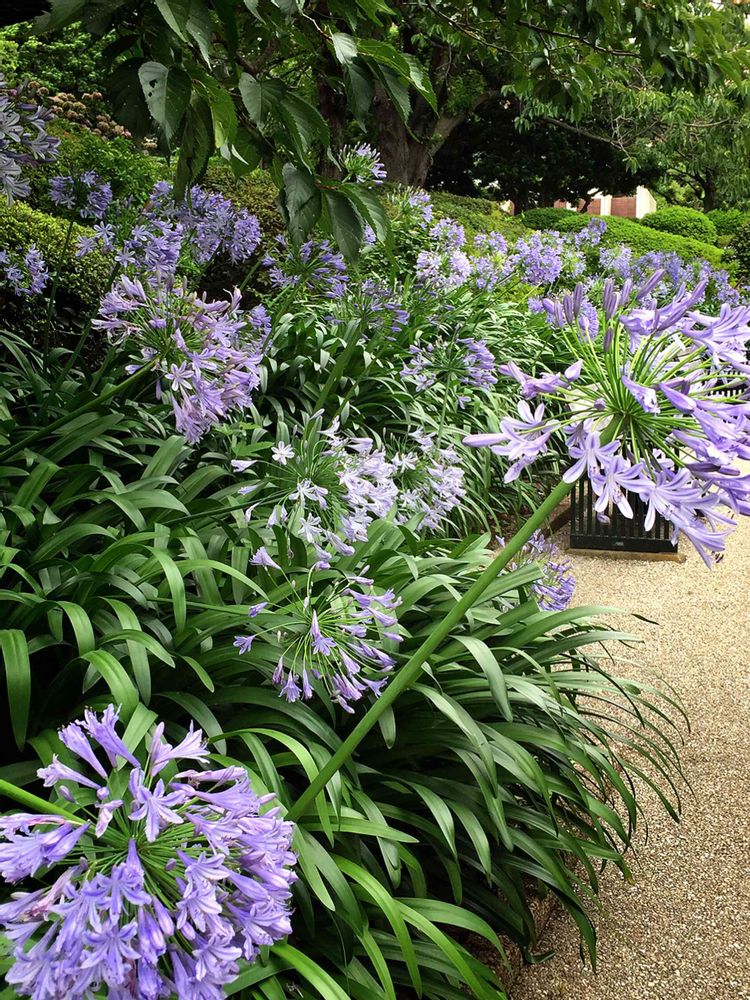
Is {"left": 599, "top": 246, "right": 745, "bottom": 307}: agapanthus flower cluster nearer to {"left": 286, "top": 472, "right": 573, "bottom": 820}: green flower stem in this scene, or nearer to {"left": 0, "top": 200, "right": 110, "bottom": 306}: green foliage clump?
{"left": 0, "top": 200, "right": 110, "bottom": 306}: green foliage clump

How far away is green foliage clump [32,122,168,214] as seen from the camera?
5.36 metres

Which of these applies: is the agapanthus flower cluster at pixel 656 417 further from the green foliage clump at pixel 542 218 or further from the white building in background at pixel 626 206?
the white building in background at pixel 626 206

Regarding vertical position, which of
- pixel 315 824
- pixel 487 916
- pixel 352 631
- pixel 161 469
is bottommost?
pixel 487 916

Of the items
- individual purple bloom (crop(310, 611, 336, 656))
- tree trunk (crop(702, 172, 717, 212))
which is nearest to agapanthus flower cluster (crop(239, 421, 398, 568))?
individual purple bloom (crop(310, 611, 336, 656))

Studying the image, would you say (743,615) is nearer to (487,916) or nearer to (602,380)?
(487,916)

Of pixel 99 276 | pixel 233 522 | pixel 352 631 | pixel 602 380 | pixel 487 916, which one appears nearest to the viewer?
pixel 602 380

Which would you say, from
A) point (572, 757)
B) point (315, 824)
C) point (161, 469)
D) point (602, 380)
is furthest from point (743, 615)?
point (602, 380)

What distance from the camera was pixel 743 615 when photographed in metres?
4.71

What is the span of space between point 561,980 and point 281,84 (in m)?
2.12

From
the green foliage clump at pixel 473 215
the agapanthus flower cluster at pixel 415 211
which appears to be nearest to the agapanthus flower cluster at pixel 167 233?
the agapanthus flower cluster at pixel 415 211

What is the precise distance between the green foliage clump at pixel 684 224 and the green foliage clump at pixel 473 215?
6.36 m

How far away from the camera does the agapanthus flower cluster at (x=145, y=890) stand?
0.92 meters

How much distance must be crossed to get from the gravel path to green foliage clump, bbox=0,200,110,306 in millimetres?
3262

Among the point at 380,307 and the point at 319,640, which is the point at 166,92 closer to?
the point at 319,640
